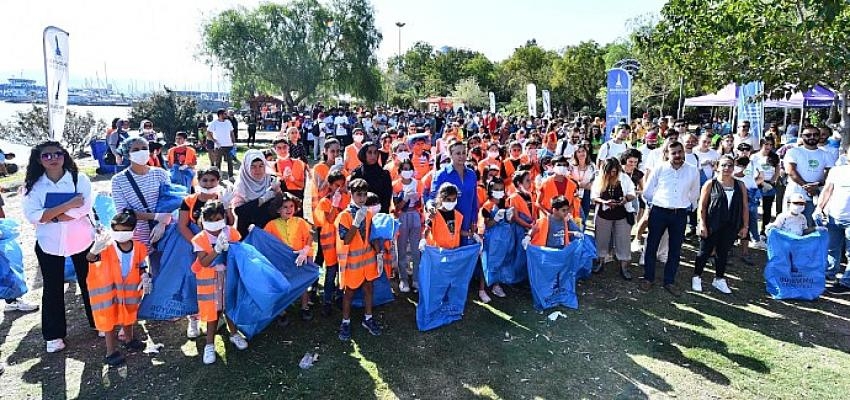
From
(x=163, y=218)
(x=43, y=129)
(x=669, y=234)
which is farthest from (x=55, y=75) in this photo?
(x=43, y=129)

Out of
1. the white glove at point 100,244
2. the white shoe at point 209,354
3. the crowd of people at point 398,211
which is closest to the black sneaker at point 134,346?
the crowd of people at point 398,211

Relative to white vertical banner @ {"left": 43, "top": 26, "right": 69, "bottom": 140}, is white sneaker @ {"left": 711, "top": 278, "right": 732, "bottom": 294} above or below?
below

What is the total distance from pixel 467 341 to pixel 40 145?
3773 mm

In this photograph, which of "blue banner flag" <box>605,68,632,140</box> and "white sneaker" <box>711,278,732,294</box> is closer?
"white sneaker" <box>711,278,732,294</box>

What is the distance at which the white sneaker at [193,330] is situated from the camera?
4531 mm

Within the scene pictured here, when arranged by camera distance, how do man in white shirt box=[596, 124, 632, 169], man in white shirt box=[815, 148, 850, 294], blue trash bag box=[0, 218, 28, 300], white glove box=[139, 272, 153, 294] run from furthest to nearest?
1. man in white shirt box=[596, 124, 632, 169]
2. man in white shirt box=[815, 148, 850, 294]
3. blue trash bag box=[0, 218, 28, 300]
4. white glove box=[139, 272, 153, 294]

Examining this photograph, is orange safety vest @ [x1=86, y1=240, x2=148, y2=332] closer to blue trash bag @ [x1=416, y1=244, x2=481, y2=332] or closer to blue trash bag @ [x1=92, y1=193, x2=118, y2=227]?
blue trash bag @ [x1=92, y1=193, x2=118, y2=227]

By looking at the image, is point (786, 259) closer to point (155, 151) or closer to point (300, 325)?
point (300, 325)

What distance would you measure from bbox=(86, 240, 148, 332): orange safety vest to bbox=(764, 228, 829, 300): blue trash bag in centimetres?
623

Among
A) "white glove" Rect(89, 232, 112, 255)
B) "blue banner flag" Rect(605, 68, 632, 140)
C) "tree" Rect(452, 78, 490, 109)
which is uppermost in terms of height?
"tree" Rect(452, 78, 490, 109)

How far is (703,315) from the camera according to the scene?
16.9ft

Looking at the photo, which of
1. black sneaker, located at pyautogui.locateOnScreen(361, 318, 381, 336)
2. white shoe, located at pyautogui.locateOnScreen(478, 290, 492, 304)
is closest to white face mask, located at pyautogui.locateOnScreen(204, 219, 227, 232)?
black sneaker, located at pyautogui.locateOnScreen(361, 318, 381, 336)

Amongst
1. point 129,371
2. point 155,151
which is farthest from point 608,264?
point 155,151

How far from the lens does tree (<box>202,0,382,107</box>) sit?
28.3 meters
